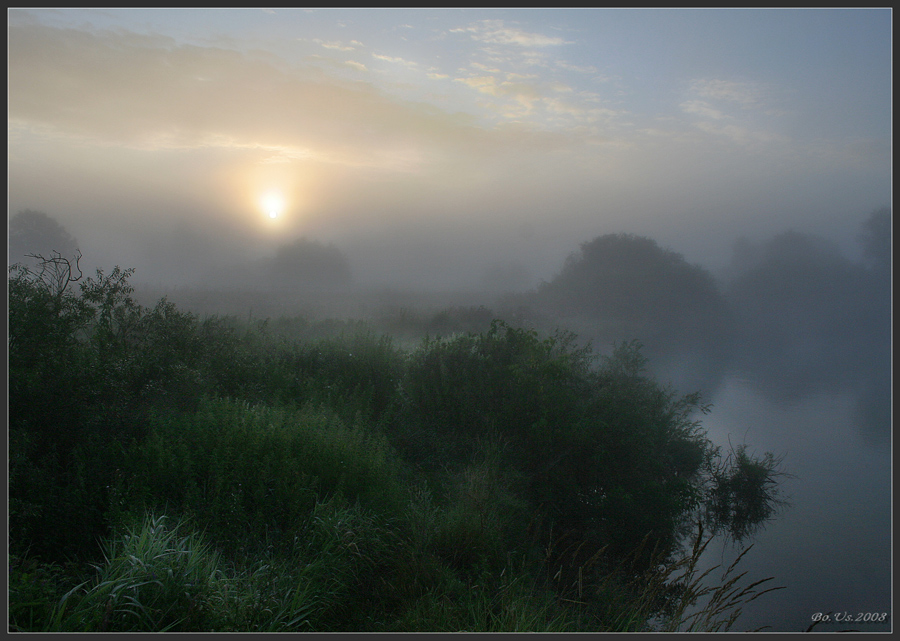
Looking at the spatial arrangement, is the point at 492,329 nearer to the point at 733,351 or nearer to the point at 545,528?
the point at 545,528

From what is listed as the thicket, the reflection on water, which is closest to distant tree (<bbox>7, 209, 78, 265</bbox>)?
the thicket

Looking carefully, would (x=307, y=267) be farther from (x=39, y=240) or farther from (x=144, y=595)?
(x=144, y=595)

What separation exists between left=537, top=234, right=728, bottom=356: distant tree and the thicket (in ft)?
14.8

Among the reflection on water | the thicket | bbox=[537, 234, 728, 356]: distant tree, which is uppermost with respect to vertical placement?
bbox=[537, 234, 728, 356]: distant tree

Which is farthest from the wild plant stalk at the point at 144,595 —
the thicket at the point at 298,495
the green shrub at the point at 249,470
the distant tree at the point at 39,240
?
the distant tree at the point at 39,240

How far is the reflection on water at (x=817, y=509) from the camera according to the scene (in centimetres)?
602

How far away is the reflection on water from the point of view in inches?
237

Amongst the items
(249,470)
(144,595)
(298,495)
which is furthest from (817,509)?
(144,595)

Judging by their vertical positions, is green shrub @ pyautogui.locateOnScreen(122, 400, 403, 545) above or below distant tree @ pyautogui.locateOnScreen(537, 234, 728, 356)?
below

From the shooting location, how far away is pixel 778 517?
897 centimetres

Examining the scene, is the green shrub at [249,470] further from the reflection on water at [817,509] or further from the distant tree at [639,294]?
the distant tree at [639,294]

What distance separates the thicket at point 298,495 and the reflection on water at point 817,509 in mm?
615

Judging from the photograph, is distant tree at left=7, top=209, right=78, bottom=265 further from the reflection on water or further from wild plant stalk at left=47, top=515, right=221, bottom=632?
the reflection on water

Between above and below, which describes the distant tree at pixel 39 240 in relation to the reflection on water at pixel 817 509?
above
